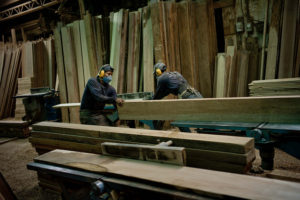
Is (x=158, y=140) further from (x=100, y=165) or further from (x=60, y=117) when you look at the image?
(x=60, y=117)

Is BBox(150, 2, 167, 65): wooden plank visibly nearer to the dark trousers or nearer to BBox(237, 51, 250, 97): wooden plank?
BBox(237, 51, 250, 97): wooden plank

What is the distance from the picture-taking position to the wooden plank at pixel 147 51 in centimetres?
502

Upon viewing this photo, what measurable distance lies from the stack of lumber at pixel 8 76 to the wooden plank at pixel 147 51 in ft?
18.4

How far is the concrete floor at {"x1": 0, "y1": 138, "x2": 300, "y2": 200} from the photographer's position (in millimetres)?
2654

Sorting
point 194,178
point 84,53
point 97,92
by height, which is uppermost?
point 84,53

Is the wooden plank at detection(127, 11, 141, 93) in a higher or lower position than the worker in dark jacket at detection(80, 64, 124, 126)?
higher

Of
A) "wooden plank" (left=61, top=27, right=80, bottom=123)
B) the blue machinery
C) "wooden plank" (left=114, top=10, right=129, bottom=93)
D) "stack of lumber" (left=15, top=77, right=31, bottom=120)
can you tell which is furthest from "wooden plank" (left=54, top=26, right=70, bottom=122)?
the blue machinery

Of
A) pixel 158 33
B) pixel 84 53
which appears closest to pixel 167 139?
pixel 158 33

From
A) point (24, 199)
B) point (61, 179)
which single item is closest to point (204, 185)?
point (61, 179)

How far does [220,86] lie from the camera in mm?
4812

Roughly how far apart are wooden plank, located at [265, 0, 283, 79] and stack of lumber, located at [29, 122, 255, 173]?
363 cm

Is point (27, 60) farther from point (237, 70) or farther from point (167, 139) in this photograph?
point (167, 139)

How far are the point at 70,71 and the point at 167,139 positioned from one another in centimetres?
534

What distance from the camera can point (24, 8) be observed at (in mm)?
10594
